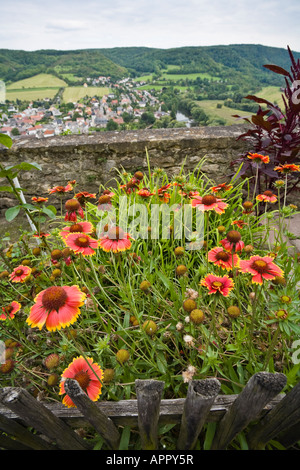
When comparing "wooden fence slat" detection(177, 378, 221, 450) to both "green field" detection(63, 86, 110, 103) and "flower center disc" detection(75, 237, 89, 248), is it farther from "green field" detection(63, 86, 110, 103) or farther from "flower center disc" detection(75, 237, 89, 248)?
"green field" detection(63, 86, 110, 103)

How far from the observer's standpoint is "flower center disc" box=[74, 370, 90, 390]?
0.86m

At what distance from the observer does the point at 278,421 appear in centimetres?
83

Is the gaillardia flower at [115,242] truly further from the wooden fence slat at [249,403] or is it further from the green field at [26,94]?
the green field at [26,94]

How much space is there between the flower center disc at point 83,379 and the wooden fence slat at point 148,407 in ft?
0.73

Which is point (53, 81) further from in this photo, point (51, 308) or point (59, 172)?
point (51, 308)

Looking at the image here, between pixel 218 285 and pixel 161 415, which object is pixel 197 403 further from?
pixel 218 285

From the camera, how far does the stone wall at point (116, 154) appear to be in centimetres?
270

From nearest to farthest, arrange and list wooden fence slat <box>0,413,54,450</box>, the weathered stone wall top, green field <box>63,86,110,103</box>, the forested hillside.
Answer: wooden fence slat <box>0,413,54,450</box> < the weathered stone wall top < green field <box>63,86,110,103</box> < the forested hillside

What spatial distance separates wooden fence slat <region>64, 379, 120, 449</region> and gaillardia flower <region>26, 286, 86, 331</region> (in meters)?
0.20

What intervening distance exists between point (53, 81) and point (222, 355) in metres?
9.35

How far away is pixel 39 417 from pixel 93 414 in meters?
0.18

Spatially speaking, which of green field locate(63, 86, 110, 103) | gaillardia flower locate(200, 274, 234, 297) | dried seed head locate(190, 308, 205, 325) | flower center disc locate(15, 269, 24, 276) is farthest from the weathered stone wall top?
green field locate(63, 86, 110, 103)

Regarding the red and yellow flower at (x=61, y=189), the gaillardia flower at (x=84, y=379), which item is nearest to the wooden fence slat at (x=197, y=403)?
the gaillardia flower at (x=84, y=379)

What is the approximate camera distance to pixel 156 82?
26.3 meters
